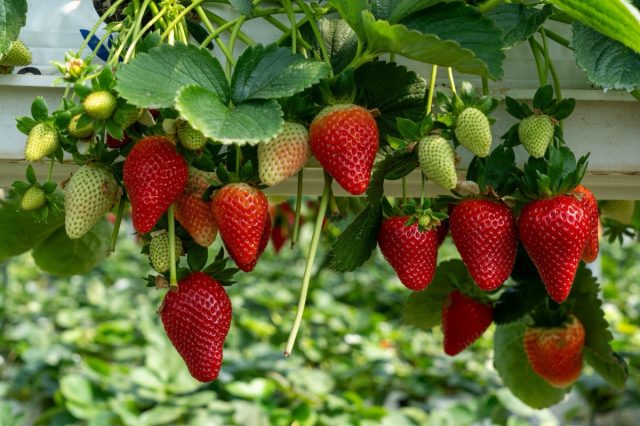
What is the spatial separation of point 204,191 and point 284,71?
0.12m

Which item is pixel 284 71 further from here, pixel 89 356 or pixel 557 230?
pixel 89 356

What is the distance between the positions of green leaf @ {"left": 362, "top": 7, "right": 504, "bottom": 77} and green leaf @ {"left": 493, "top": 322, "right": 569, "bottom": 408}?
0.67 metres

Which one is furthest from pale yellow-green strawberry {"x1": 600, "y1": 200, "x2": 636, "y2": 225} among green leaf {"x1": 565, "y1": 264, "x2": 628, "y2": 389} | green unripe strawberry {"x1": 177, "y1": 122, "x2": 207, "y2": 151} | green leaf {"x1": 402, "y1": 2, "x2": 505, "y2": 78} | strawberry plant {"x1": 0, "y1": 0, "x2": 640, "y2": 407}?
green unripe strawberry {"x1": 177, "y1": 122, "x2": 207, "y2": 151}

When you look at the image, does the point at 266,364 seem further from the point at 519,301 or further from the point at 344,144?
the point at 344,144

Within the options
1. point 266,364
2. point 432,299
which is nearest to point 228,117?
point 432,299

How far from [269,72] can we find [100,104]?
0.12 m

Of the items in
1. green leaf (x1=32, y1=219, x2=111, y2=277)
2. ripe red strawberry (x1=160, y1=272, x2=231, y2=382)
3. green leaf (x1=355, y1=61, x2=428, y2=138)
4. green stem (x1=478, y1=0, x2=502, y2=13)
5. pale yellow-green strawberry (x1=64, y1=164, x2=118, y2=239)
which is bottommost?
green leaf (x1=32, y1=219, x2=111, y2=277)

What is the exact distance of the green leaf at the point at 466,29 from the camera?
2.02 feet

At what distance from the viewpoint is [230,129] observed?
0.56 metres

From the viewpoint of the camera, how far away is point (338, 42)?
710 mm

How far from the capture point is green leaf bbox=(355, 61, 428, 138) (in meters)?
0.69

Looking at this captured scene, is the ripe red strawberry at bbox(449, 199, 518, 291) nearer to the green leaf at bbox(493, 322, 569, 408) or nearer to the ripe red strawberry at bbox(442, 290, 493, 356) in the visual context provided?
the ripe red strawberry at bbox(442, 290, 493, 356)

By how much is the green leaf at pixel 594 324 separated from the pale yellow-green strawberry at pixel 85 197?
627mm

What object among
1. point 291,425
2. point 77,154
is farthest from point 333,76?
point 291,425
